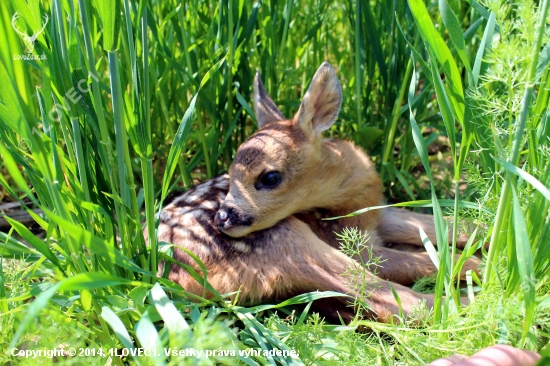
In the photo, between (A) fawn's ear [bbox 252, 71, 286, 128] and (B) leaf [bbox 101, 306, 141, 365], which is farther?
(A) fawn's ear [bbox 252, 71, 286, 128]

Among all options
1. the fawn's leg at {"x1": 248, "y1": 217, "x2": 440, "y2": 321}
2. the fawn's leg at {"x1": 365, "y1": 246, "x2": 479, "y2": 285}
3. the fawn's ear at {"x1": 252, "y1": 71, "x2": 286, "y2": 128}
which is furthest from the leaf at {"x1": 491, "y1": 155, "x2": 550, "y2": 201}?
the fawn's ear at {"x1": 252, "y1": 71, "x2": 286, "y2": 128}

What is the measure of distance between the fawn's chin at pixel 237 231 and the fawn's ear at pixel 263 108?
0.92 m

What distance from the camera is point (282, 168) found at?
321cm

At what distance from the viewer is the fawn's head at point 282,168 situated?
303 cm

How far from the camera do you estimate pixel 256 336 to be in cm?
228

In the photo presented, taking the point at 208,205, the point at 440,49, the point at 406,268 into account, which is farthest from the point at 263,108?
the point at 440,49

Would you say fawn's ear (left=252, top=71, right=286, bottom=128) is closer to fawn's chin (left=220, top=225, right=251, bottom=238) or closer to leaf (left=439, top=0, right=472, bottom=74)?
fawn's chin (left=220, top=225, right=251, bottom=238)

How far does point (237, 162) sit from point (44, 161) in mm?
1514

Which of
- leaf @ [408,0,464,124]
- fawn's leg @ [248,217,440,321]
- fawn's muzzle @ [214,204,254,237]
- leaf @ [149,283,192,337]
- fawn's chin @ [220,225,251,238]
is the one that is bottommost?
fawn's leg @ [248,217,440,321]

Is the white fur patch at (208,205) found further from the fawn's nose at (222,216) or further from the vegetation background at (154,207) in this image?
the vegetation background at (154,207)

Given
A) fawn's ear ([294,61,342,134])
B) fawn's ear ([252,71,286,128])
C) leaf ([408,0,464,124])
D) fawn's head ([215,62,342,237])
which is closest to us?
leaf ([408,0,464,124])

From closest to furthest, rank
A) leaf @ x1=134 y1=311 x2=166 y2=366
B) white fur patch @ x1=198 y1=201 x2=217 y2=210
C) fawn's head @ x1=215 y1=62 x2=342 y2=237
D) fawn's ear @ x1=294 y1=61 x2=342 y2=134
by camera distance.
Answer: leaf @ x1=134 y1=311 x2=166 y2=366
fawn's head @ x1=215 y1=62 x2=342 y2=237
white fur patch @ x1=198 y1=201 x2=217 y2=210
fawn's ear @ x1=294 y1=61 x2=342 y2=134

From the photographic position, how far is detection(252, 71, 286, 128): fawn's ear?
142 inches

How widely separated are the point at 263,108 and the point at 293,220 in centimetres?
85
